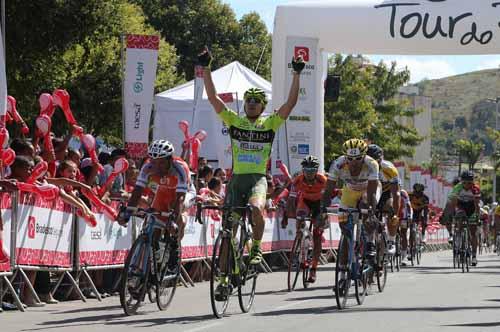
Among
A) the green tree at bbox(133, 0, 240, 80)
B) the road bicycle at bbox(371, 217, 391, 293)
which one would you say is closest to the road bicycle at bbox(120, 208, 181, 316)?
the road bicycle at bbox(371, 217, 391, 293)

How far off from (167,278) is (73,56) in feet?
82.9

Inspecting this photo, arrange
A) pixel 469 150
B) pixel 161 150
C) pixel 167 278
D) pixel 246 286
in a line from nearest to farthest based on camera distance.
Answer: pixel 161 150, pixel 246 286, pixel 167 278, pixel 469 150

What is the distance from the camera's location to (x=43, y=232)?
14305mm

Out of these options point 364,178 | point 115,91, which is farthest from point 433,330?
point 115,91

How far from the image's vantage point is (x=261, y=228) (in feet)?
42.8

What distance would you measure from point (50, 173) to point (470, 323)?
5.96 m

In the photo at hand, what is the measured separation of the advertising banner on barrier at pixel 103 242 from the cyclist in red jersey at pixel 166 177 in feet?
6.60

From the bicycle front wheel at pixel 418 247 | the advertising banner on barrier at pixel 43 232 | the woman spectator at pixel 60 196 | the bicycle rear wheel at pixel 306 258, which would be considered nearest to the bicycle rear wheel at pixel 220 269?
the advertising banner on barrier at pixel 43 232

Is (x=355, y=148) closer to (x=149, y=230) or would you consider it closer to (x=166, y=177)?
(x=166, y=177)

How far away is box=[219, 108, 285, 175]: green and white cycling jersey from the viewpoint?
1330cm

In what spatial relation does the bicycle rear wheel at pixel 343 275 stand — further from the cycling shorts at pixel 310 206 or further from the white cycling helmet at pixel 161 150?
the cycling shorts at pixel 310 206

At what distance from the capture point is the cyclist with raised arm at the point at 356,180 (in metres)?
14.4

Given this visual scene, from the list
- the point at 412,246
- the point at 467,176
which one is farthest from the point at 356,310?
the point at 412,246

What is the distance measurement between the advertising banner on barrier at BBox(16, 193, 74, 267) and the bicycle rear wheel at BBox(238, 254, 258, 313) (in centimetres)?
254
